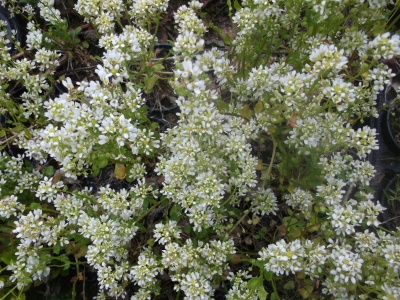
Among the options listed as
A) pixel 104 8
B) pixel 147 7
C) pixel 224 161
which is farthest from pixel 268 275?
pixel 104 8

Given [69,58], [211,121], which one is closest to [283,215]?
[211,121]

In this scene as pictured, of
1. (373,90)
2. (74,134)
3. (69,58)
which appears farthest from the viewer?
(69,58)

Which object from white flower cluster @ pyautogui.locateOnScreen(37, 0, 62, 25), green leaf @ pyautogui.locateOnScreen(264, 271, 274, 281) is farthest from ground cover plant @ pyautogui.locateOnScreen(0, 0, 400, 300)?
white flower cluster @ pyautogui.locateOnScreen(37, 0, 62, 25)

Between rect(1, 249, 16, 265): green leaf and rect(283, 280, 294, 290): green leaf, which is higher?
rect(1, 249, 16, 265): green leaf

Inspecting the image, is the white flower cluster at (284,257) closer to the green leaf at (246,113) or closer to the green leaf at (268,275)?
the green leaf at (268,275)

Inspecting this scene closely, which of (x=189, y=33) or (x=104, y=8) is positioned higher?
(x=104, y=8)

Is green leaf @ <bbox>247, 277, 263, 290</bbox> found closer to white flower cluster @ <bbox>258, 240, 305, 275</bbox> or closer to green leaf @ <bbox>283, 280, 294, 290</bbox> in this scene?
white flower cluster @ <bbox>258, 240, 305, 275</bbox>

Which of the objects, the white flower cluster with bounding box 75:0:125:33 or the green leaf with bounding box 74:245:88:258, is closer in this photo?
the white flower cluster with bounding box 75:0:125:33

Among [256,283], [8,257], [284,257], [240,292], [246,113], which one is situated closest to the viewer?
[284,257]

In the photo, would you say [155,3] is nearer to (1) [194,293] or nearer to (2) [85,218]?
(2) [85,218]

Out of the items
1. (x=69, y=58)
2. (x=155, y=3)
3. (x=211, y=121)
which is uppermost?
(x=69, y=58)

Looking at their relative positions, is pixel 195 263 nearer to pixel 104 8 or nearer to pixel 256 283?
pixel 256 283
